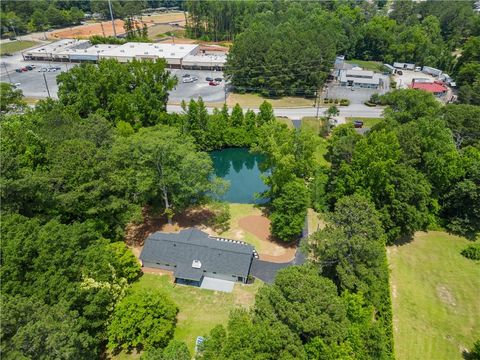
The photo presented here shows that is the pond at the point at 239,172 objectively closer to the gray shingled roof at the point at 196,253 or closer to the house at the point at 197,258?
the gray shingled roof at the point at 196,253

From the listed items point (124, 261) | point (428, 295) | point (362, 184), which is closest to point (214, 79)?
point (362, 184)

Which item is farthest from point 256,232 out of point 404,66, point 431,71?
point 404,66

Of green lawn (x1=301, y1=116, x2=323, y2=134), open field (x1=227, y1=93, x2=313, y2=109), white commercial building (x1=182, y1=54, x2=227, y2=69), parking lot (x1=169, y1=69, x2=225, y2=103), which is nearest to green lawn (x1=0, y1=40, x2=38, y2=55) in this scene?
white commercial building (x1=182, y1=54, x2=227, y2=69)

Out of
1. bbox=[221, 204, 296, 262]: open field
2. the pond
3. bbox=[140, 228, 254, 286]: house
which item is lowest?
the pond

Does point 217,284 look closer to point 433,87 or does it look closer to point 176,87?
point 176,87

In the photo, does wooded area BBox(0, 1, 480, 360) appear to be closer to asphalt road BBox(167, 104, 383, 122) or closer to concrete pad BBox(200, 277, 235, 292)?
concrete pad BBox(200, 277, 235, 292)

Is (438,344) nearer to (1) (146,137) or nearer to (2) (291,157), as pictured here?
(2) (291,157)
